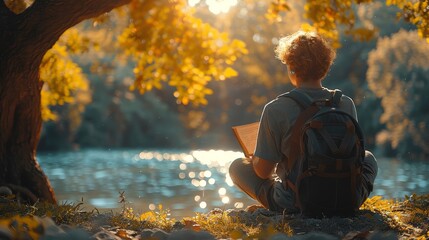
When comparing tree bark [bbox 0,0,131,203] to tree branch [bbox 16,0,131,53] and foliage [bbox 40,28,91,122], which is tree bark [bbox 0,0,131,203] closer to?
tree branch [bbox 16,0,131,53]

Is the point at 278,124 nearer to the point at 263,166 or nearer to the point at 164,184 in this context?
the point at 263,166

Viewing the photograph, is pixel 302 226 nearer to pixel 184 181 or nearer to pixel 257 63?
pixel 184 181

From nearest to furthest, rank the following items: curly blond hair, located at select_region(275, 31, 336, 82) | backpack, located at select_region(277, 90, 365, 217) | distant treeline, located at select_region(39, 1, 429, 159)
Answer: backpack, located at select_region(277, 90, 365, 217), curly blond hair, located at select_region(275, 31, 336, 82), distant treeline, located at select_region(39, 1, 429, 159)

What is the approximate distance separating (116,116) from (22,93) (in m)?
42.3

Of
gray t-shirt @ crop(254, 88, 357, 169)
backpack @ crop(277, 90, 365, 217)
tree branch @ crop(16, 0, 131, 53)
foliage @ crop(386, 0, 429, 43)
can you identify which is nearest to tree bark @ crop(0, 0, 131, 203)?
tree branch @ crop(16, 0, 131, 53)

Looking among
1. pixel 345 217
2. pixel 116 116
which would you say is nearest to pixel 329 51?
pixel 345 217

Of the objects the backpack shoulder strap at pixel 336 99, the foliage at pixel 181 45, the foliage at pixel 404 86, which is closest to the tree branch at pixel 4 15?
the foliage at pixel 181 45

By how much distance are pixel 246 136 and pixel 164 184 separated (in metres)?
16.5

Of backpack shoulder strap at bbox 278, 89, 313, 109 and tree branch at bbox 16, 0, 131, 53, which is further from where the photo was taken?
tree branch at bbox 16, 0, 131, 53

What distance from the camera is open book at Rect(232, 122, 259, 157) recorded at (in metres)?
5.67

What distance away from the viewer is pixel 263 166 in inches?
202

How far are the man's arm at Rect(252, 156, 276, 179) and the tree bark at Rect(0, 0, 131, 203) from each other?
2460 millimetres

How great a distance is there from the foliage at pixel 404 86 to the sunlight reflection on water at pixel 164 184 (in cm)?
128

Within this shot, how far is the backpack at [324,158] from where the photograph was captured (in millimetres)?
4656
